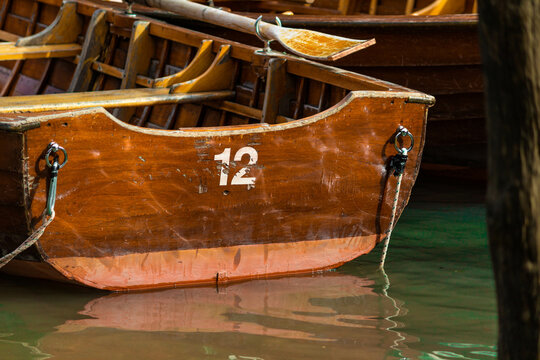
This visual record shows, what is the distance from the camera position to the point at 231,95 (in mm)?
5465

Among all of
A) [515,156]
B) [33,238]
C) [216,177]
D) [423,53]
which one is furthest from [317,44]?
[515,156]

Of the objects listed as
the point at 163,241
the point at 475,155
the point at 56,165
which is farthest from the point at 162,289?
the point at 475,155

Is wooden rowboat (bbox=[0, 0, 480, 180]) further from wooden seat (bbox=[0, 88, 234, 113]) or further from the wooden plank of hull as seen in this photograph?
the wooden plank of hull

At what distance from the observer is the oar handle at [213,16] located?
5.27 m

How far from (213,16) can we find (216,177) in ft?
5.87

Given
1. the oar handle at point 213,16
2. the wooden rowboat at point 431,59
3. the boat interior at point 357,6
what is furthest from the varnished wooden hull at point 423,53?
the boat interior at point 357,6

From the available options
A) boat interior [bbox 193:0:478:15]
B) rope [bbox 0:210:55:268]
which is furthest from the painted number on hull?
boat interior [bbox 193:0:478:15]

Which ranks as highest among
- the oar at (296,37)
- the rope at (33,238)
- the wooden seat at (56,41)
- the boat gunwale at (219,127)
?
the oar at (296,37)

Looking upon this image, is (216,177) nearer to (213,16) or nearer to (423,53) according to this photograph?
(213,16)

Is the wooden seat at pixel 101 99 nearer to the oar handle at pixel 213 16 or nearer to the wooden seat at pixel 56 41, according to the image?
the oar handle at pixel 213 16

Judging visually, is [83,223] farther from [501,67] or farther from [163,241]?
[501,67]

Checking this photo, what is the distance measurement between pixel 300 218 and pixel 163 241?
728mm

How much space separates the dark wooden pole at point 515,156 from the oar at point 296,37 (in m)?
2.53

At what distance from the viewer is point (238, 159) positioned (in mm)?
4301
